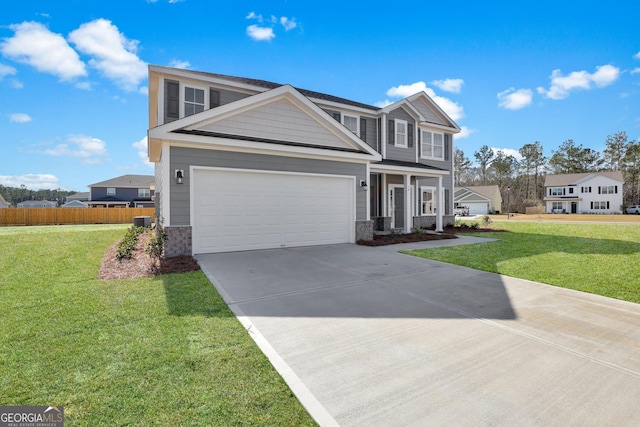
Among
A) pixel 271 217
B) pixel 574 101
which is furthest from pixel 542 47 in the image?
pixel 271 217

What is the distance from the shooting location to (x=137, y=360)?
286 centimetres

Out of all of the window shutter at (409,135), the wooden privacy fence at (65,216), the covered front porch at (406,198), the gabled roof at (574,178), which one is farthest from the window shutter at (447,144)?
the gabled roof at (574,178)

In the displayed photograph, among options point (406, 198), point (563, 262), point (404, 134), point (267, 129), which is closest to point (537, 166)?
point (404, 134)

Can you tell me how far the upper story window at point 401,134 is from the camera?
52.3 ft

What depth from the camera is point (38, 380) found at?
99.2 inches

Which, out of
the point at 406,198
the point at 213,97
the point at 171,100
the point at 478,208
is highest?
the point at 213,97

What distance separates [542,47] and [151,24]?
1755cm

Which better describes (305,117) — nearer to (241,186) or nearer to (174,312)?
(241,186)

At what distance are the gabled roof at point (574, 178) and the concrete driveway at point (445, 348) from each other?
Result: 55756mm

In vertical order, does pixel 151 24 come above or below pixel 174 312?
above

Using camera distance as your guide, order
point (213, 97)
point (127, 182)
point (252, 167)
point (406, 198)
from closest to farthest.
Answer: point (252, 167)
point (213, 97)
point (406, 198)
point (127, 182)

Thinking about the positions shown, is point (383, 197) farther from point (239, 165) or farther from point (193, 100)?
point (193, 100)

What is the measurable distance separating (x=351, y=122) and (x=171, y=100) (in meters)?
8.17

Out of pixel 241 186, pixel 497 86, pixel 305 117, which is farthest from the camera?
pixel 497 86
